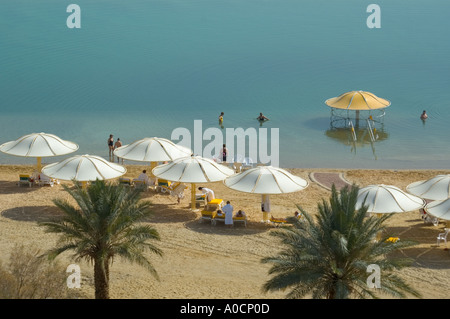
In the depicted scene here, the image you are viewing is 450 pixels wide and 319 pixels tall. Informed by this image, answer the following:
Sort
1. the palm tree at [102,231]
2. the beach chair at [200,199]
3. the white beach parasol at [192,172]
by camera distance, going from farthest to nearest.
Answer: the beach chair at [200,199] → the white beach parasol at [192,172] → the palm tree at [102,231]

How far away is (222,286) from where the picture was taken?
17.5 m

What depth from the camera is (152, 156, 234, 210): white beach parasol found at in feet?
73.2

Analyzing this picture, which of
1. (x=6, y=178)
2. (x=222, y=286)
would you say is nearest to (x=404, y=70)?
(x=6, y=178)

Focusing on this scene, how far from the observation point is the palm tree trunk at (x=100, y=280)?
15.7 meters

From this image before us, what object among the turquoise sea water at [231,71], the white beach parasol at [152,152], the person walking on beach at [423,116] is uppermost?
the turquoise sea water at [231,71]

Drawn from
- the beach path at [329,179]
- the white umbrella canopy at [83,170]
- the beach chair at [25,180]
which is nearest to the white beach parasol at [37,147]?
the beach chair at [25,180]

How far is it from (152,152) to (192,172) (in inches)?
109

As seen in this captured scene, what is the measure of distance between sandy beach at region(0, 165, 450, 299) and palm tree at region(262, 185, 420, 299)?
257 cm

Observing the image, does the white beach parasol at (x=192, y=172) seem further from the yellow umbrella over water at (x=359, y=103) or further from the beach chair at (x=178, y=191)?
the yellow umbrella over water at (x=359, y=103)

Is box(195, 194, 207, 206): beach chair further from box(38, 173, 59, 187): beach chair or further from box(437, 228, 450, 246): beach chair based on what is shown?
box(437, 228, 450, 246): beach chair

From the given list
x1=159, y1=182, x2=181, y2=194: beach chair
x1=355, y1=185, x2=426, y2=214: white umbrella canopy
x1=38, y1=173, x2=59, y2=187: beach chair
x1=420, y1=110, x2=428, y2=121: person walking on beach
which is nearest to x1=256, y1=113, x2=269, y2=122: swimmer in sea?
x1=420, y1=110, x2=428, y2=121: person walking on beach

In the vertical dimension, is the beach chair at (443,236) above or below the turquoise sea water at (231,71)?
below

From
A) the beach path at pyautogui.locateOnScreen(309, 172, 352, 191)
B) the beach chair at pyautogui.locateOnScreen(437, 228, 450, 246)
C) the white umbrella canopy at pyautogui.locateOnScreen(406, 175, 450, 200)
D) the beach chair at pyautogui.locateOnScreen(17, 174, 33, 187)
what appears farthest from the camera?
the beach path at pyautogui.locateOnScreen(309, 172, 352, 191)

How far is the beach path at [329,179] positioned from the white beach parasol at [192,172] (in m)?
5.27
